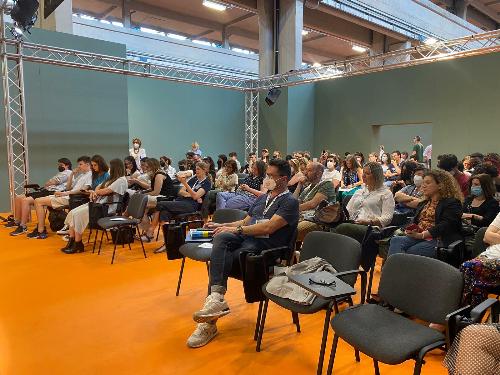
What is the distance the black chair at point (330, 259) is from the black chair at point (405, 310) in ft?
0.63

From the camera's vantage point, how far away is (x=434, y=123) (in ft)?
34.4

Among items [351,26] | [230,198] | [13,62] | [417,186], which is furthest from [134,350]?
[351,26]

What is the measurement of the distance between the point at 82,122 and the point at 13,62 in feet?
5.92

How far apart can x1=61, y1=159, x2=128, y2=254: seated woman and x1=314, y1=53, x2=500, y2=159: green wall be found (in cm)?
870

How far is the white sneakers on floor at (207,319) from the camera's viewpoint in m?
2.63

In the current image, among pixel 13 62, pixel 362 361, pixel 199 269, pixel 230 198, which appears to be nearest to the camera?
pixel 362 361

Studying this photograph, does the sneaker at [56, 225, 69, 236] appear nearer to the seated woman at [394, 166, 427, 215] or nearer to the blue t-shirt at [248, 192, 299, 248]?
the blue t-shirt at [248, 192, 299, 248]

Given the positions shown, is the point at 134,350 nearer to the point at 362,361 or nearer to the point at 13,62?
the point at 362,361

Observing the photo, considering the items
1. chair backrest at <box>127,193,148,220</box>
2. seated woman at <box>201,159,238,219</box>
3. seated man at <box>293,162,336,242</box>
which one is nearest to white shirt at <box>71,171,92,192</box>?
chair backrest at <box>127,193,148,220</box>

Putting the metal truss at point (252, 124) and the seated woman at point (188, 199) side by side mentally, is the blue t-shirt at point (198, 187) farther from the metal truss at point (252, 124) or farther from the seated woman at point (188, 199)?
the metal truss at point (252, 124)

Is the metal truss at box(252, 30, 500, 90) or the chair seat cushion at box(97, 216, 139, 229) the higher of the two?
the metal truss at box(252, 30, 500, 90)

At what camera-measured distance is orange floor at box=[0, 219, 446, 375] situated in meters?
2.42

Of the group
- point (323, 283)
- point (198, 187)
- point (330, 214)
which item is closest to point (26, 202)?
point (198, 187)

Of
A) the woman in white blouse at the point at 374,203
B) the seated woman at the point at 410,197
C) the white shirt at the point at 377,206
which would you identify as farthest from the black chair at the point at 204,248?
the seated woman at the point at 410,197
